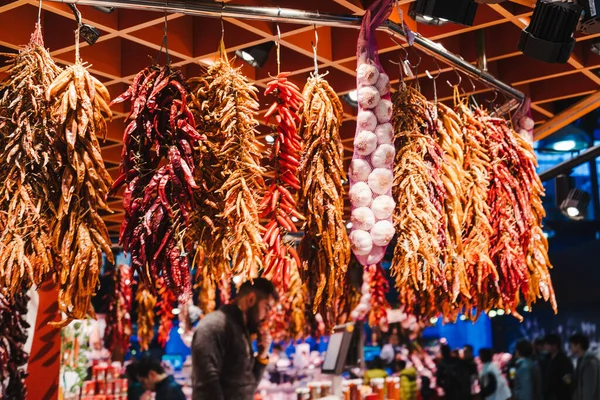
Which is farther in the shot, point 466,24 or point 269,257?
point 466,24

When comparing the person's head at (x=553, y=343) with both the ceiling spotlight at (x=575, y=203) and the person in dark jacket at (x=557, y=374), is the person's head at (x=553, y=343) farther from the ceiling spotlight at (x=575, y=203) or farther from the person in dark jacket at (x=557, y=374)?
the ceiling spotlight at (x=575, y=203)

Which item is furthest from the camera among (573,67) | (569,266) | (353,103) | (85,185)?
(569,266)

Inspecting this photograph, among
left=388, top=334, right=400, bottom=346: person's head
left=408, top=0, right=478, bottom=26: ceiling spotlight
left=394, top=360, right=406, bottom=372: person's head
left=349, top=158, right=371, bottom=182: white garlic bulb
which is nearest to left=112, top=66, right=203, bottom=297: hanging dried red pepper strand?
left=349, top=158, right=371, bottom=182: white garlic bulb

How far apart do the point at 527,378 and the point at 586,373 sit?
3.35ft

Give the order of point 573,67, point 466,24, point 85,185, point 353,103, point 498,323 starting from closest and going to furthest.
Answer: point 85,185, point 466,24, point 573,67, point 353,103, point 498,323

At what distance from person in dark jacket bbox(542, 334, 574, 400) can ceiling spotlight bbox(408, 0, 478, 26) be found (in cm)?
593

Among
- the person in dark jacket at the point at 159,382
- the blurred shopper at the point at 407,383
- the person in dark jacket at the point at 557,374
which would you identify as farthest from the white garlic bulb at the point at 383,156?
the blurred shopper at the point at 407,383

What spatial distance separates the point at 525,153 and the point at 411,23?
104 centimetres

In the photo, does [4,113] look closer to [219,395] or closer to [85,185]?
[85,185]

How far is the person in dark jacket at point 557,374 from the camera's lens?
8.31m

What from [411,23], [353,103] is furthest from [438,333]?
[411,23]

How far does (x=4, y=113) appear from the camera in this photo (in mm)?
2719

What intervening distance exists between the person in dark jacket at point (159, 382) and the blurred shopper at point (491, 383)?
4672mm

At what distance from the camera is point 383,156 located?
10.0ft
